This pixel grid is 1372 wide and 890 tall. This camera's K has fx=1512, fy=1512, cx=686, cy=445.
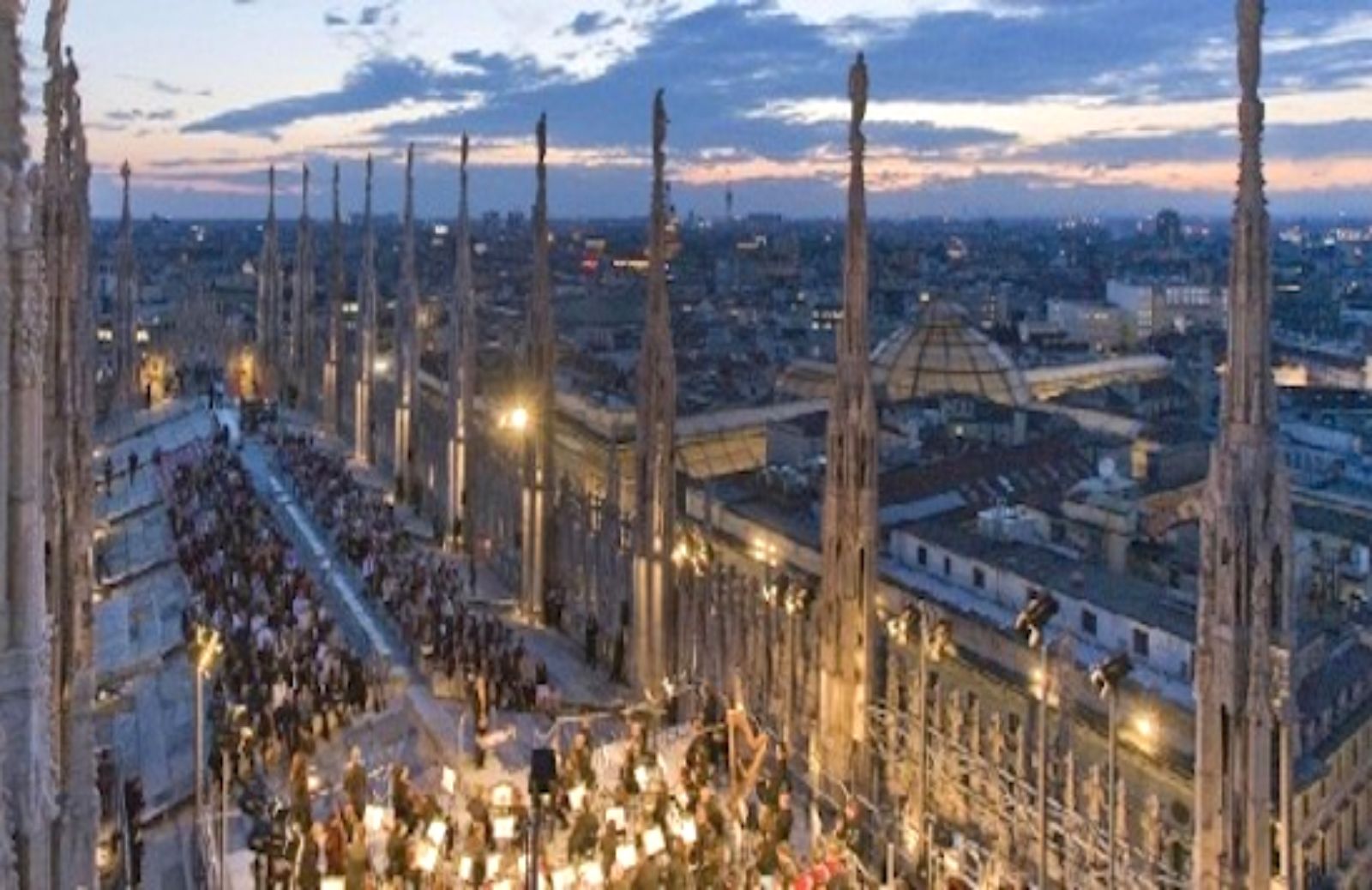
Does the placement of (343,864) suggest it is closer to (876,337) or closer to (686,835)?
(686,835)

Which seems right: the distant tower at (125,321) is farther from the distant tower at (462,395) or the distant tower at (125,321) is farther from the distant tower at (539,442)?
the distant tower at (539,442)

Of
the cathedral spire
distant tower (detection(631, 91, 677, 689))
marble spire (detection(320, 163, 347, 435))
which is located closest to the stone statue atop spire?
marble spire (detection(320, 163, 347, 435))

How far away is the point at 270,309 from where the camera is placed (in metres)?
60.0

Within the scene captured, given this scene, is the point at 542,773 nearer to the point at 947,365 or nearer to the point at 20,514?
the point at 20,514

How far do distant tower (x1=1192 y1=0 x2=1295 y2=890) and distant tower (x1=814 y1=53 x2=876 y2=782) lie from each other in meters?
5.65

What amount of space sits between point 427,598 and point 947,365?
32940 mm

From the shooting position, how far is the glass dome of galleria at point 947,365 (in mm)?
54625

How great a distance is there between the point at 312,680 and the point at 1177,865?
1166cm

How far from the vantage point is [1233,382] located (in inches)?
447

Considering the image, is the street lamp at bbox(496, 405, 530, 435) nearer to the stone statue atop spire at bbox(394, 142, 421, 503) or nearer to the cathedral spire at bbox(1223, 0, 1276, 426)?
the stone statue atop spire at bbox(394, 142, 421, 503)

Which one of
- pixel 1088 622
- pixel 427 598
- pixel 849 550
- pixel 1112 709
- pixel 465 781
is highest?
pixel 849 550

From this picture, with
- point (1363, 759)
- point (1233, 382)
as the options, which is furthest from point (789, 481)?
point (1233, 382)

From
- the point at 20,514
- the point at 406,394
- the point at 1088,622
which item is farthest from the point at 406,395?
the point at 20,514

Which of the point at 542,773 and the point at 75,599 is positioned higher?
the point at 75,599
